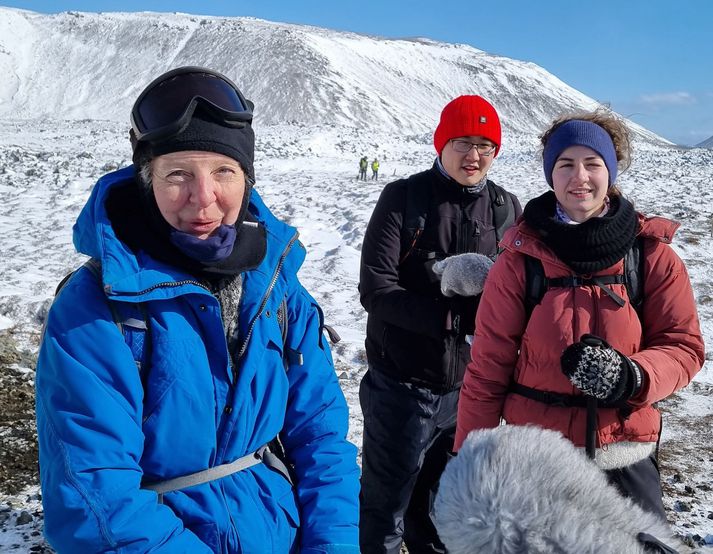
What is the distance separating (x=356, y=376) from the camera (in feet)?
17.2

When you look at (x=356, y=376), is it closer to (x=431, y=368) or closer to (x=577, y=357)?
(x=431, y=368)

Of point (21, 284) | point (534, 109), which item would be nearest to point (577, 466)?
point (21, 284)

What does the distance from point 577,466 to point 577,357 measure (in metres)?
0.98

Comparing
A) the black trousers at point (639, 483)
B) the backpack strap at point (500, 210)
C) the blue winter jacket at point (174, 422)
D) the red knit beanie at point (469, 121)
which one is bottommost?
the black trousers at point (639, 483)

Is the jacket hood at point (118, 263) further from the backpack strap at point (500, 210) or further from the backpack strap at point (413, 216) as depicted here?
the backpack strap at point (500, 210)

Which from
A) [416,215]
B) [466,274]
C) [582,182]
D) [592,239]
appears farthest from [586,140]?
[416,215]

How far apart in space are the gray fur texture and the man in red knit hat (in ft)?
5.31

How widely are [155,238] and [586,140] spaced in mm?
1701

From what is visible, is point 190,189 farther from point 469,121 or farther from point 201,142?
point 469,121

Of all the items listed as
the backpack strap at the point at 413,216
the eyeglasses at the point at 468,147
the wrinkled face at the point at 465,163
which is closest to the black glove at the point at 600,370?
the backpack strap at the point at 413,216

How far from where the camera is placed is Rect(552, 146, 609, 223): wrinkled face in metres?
2.14

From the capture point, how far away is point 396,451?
272 cm

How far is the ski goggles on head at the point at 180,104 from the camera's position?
1.50m

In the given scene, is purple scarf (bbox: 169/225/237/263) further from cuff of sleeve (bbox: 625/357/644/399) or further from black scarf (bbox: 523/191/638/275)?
cuff of sleeve (bbox: 625/357/644/399)
